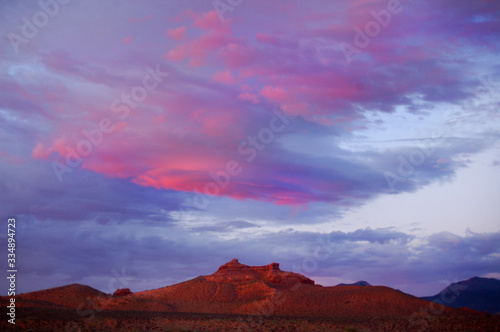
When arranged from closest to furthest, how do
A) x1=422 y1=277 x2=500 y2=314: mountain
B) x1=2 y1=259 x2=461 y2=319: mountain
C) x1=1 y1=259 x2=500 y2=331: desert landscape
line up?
x1=1 y1=259 x2=500 y2=331: desert landscape, x1=2 y1=259 x2=461 y2=319: mountain, x1=422 y1=277 x2=500 y2=314: mountain

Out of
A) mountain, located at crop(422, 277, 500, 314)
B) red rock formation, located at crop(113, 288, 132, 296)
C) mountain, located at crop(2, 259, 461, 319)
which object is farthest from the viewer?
mountain, located at crop(422, 277, 500, 314)

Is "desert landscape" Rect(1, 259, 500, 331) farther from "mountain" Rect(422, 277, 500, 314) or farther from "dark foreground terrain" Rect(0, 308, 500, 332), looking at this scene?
"mountain" Rect(422, 277, 500, 314)

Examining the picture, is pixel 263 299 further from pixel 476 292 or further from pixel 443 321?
pixel 476 292

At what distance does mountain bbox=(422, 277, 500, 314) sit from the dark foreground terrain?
298 ft

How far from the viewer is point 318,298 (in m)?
69.2

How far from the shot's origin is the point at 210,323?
52.3 m

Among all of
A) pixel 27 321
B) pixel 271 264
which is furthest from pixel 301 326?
pixel 271 264

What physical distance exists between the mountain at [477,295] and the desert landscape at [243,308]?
260 feet

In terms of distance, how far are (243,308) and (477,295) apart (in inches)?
4483

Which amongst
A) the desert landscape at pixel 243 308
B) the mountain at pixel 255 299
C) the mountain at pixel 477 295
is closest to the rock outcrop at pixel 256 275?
the desert landscape at pixel 243 308

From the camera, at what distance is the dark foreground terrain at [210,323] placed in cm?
4888

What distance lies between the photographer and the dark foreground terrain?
48.9 m

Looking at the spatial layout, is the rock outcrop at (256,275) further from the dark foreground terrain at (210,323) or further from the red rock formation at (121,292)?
the dark foreground terrain at (210,323)

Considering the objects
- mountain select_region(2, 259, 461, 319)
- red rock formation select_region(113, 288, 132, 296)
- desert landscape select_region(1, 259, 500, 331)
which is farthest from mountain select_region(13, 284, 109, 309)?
red rock formation select_region(113, 288, 132, 296)
